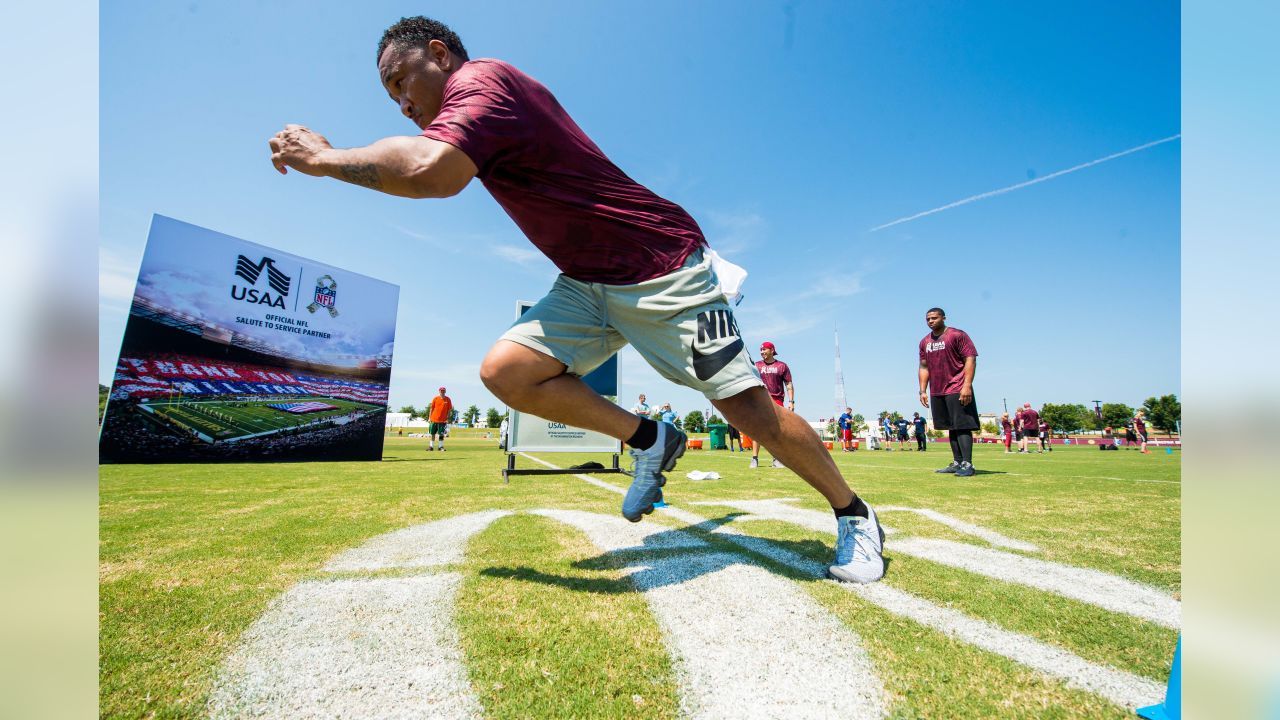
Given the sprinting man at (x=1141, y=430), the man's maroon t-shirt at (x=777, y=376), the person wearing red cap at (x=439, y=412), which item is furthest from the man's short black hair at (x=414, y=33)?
Answer: the sprinting man at (x=1141, y=430)

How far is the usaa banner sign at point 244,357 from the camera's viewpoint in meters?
10.4

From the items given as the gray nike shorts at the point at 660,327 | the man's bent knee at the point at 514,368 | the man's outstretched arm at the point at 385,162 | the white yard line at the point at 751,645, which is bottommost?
the white yard line at the point at 751,645

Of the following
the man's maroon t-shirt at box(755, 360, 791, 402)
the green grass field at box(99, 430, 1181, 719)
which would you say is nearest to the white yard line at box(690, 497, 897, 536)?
the green grass field at box(99, 430, 1181, 719)

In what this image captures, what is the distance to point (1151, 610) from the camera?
1.59 meters

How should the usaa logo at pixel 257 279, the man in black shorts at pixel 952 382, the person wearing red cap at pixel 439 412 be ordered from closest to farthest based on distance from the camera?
1. the man in black shorts at pixel 952 382
2. the usaa logo at pixel 257 279
3. the person wearing red cap at pixel 439 412

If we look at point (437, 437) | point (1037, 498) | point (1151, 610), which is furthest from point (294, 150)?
point (437, 437)

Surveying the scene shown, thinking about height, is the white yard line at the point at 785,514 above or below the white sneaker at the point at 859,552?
below

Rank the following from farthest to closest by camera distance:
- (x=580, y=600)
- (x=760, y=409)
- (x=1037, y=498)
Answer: (x=1037, y=498)
(x=760, y=409)
(x=580, y=600)

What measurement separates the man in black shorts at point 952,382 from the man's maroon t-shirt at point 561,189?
266 inches

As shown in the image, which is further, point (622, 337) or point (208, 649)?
point (622, 337)

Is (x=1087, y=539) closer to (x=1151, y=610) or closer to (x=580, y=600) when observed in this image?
(x=1151, y=610)

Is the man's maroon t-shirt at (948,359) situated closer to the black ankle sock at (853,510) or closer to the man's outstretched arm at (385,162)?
the black ankle sock at (853,510)
